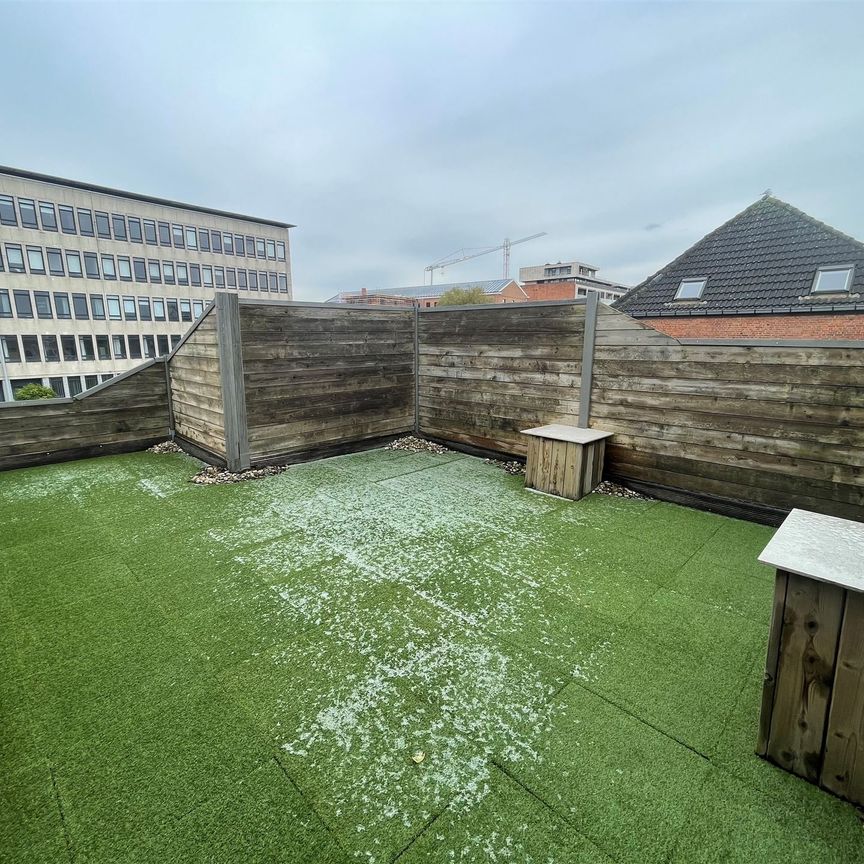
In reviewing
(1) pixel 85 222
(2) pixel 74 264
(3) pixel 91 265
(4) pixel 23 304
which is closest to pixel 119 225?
(1) pixel 85 222

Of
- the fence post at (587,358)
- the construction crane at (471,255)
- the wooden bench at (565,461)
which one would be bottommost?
the wooden bench at (565,461)

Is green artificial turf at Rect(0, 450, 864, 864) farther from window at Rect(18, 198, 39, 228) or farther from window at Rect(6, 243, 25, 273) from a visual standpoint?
window at Rect(18, 198, 39, 228)

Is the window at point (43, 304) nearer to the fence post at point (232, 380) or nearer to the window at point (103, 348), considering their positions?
the window at point (103, 348)

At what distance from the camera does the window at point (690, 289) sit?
11.0 meters

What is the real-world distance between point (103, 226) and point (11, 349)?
9833 millimetres

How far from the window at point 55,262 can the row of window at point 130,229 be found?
1.34 meters

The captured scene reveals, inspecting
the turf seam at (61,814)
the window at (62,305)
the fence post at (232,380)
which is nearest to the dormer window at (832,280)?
the fence post at (232,380)

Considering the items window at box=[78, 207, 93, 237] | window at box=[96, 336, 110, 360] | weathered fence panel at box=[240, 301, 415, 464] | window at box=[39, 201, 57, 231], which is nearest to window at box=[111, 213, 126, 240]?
window at box=[78, 207, 93, 237]

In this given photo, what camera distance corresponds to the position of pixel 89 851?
1318 millimetres

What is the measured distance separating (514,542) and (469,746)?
6.25 ft

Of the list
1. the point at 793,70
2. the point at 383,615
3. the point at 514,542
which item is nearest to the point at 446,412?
the point at 514,542

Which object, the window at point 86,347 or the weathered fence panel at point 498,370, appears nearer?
the weathered fence panel at point 498,370

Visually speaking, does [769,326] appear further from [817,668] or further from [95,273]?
[95,273]

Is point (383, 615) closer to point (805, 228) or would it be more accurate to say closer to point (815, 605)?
point (815, 605)
